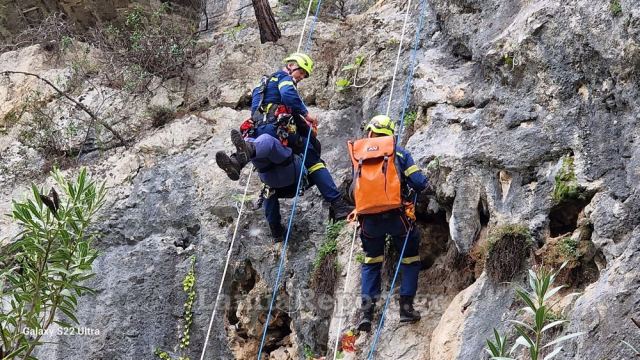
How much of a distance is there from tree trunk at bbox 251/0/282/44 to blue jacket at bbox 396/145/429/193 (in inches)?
191

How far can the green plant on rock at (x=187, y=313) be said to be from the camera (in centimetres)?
891

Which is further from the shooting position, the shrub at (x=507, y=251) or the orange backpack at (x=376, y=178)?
the orange backpack at (x=376, y=178)

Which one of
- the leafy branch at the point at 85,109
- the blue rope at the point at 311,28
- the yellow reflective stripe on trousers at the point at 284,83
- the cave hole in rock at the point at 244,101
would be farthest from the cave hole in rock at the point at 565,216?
the leafy branch at the point at 85,109

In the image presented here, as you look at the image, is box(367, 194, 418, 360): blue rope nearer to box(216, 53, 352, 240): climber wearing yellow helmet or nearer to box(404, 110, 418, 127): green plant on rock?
box(216, 53, 352, 240): climber wearing yellow helmet

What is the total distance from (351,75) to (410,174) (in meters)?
3.39

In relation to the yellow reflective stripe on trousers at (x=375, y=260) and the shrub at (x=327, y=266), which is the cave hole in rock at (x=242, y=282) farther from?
the yellow reflective stripe on trousers at (x=375, y=260)

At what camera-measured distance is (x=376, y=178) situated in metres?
7.29

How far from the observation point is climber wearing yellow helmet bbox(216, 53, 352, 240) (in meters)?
8.15

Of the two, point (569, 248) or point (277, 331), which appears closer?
point (569, 248)

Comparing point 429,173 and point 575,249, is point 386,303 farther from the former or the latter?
point 575,249

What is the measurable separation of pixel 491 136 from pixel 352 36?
13.6ft

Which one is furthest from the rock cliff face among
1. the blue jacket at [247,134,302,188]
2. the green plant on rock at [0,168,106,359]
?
the green plant on rock at [0,168,106,359]

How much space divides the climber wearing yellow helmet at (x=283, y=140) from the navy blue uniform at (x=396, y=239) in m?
1.10

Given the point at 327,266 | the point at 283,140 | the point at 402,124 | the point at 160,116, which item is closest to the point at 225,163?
the point at 283,140
